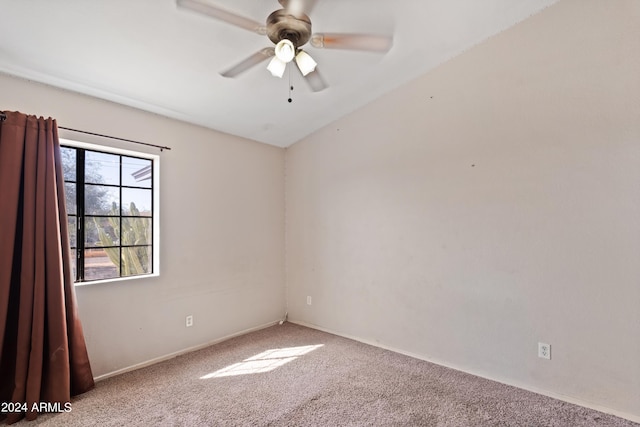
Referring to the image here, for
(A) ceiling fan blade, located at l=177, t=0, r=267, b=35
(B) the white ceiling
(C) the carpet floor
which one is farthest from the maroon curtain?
(A) ceiling fan blade, located at l=177, t=0, r=267, b=35

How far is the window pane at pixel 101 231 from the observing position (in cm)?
267

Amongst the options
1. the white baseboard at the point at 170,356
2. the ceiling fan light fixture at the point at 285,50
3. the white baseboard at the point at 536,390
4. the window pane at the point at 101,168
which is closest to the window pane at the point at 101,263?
the window pane at the point at 101,168

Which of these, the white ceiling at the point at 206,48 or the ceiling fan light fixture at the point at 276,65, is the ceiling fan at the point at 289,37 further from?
the white ceiling at the point at 206,48

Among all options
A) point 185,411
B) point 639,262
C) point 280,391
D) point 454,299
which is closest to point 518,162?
point 639,262

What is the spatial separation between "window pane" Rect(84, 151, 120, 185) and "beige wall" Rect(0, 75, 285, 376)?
0.52 ft

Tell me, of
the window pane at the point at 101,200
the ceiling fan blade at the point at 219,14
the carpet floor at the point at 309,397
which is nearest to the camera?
the ceiling fan blade at the point at 219,14

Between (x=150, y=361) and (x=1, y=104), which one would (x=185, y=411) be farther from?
(x=1, y=104)

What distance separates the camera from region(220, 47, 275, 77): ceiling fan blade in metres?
1.90

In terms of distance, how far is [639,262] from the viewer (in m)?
2.07

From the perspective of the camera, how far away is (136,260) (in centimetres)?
298

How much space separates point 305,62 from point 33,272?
2273mm

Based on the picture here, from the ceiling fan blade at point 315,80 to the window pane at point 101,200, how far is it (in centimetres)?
199

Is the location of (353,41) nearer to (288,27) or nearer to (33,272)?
(288,27)

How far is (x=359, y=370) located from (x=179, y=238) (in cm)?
212
